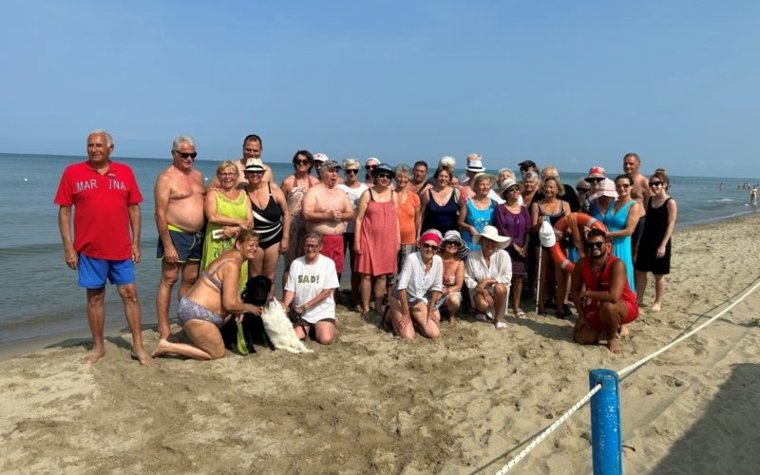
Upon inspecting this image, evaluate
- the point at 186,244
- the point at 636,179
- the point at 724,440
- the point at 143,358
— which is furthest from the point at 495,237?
the point at 143,358

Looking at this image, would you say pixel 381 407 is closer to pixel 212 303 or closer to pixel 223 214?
pixel 212 303

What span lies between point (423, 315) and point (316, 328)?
3.75ft

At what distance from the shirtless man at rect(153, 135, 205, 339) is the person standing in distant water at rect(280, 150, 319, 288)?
4.87 feet

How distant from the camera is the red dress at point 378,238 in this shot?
6129 millimetres

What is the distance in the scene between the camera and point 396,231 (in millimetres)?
6266

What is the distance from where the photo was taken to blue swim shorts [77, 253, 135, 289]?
14.3 ft

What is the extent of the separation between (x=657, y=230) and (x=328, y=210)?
3971 millimetres

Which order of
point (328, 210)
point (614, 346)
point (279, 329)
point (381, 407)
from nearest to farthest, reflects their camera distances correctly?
point (381, 407)
point (279, 329)
point (614, 346)
point (328, 210)

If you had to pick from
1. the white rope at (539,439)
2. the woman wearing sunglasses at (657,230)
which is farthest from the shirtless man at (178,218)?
the woman wearing sunglasses at (657,230)

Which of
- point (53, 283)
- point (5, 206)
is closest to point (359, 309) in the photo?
point (53, 283)

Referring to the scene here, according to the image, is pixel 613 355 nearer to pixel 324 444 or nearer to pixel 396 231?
pixel 396 231

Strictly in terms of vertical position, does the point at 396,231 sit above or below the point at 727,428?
above

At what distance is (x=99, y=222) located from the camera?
4273mm

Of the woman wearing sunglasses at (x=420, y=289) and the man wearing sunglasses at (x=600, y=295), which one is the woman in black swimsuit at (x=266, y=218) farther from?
the man wearing sunglasses at (x=600, y=295)
